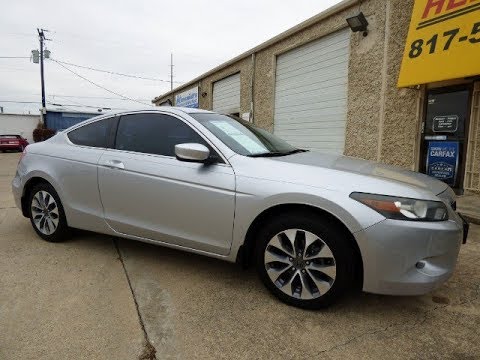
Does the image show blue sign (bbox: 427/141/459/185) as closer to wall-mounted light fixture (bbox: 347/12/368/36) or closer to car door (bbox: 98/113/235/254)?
wall-mounted light fixture (bbox: 347/12/368/36)

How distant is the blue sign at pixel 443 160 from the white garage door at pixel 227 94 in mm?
7987

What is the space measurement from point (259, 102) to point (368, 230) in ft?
33.4

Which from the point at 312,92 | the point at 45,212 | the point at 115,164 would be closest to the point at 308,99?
the point at 312,92

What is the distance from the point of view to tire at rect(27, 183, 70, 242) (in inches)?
141

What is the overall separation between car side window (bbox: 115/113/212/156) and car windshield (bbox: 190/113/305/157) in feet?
0.54

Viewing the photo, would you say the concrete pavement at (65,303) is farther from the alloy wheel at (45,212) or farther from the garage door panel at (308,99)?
the garage door panel at (308,99)

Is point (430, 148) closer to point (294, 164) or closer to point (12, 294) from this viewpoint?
point (294, 164)

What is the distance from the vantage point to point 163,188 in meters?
2.84

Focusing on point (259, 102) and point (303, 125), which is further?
point (259, 102)

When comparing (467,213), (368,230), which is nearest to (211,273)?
(368,230)

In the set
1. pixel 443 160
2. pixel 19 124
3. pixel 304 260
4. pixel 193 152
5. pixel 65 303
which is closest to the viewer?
pixel 304 260

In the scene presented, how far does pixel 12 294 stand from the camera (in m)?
2.58

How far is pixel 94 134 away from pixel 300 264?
241cm

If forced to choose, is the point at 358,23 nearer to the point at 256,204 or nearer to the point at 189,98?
the point at 256,204
